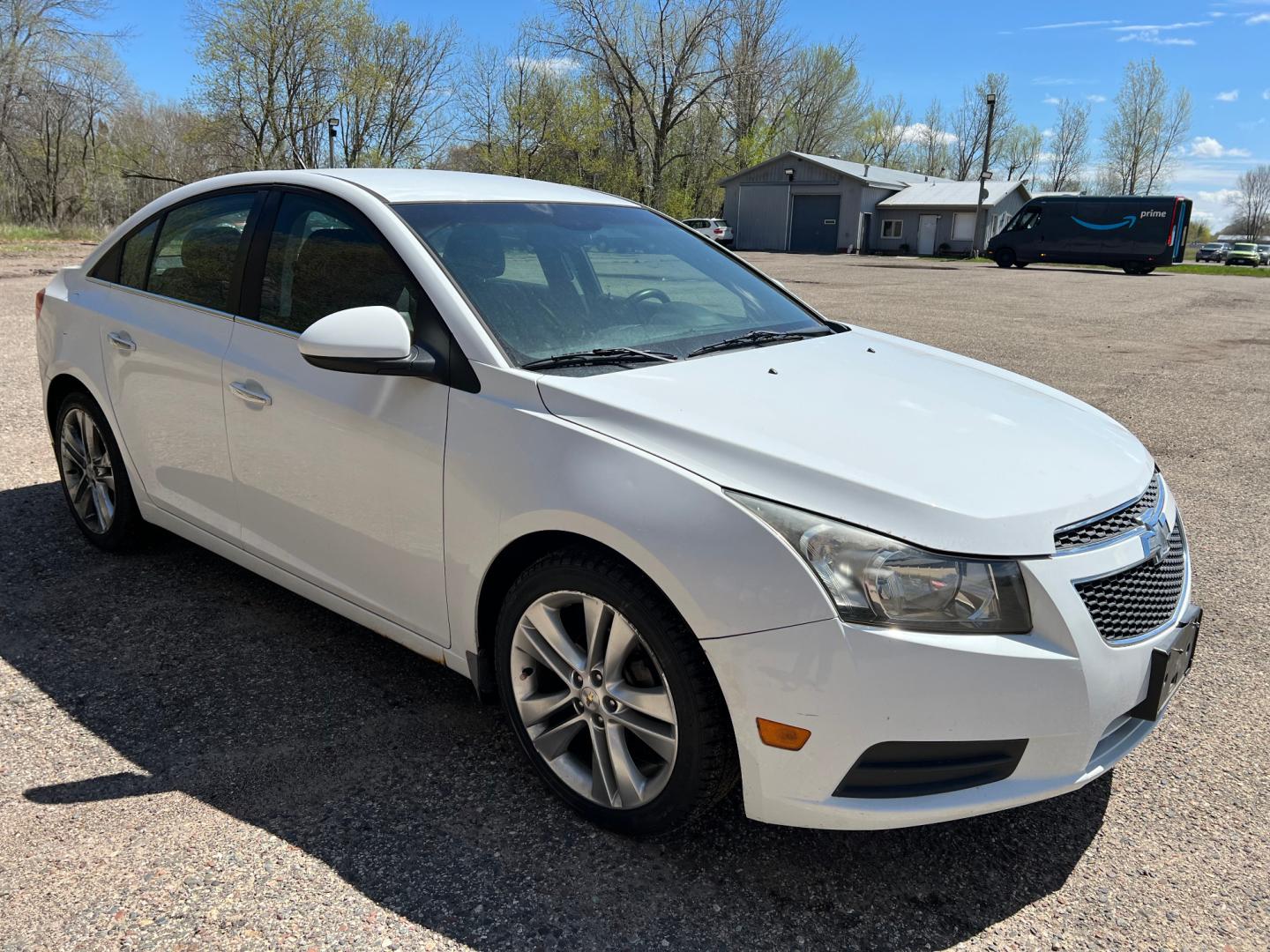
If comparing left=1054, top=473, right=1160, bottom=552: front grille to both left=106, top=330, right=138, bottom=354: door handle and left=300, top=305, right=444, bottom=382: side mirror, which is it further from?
left=106, top=330, right=138, bottom=354: door handle

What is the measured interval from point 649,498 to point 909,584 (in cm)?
61

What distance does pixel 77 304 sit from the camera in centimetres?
420

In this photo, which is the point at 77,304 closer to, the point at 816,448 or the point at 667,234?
the point at 667,234

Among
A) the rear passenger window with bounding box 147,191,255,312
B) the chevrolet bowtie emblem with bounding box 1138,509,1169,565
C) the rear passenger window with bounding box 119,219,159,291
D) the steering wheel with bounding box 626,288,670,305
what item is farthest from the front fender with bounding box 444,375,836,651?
the rear passenger window with bounding box 119,219,159,291

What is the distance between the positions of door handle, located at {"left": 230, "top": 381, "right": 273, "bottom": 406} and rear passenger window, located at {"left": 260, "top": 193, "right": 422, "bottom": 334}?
235 mm

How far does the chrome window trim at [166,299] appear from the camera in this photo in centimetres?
347

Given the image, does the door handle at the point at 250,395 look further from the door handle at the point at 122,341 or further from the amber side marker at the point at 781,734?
the amber side marker at the point at 781,734

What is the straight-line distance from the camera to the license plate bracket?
226 centimetres

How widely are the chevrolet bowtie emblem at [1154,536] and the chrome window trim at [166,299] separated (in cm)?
299

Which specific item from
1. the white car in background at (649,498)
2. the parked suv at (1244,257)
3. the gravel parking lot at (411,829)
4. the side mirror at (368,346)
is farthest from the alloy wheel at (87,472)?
the parked suv at (1244,257)

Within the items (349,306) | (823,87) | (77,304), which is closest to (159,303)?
(77,304)

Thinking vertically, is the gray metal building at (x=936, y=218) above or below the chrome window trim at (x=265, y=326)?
above

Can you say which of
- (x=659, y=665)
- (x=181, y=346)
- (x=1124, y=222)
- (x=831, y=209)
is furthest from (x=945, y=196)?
(x=659, y=665)

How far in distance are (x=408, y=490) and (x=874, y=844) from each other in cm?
163
